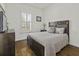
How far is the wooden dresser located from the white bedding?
38cm

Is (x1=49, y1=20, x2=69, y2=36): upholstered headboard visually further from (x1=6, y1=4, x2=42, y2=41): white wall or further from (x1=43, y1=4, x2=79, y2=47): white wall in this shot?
(x1=6, y1=4, x2=42, y2=41): white wall

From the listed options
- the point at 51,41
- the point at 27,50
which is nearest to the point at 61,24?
the point at 51,41

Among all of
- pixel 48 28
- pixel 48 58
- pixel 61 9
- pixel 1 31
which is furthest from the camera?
pixel 48 28

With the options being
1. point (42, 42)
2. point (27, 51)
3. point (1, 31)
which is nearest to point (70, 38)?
point (42, 42)

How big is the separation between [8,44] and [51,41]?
0.77 metres

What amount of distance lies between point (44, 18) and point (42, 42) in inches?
19.4

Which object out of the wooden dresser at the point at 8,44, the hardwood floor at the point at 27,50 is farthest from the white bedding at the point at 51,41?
the wooden dresser at the point at 8,44

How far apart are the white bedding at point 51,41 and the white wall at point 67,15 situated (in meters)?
0.17

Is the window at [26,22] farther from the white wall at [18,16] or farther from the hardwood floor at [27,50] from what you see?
the hardwood floor at [27,50]

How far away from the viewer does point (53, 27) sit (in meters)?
1.57

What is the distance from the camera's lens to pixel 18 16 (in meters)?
1.50

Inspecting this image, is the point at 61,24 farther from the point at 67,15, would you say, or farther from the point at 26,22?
the point at 26,22

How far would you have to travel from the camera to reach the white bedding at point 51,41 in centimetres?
144

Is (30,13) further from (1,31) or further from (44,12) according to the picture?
(1,31)
